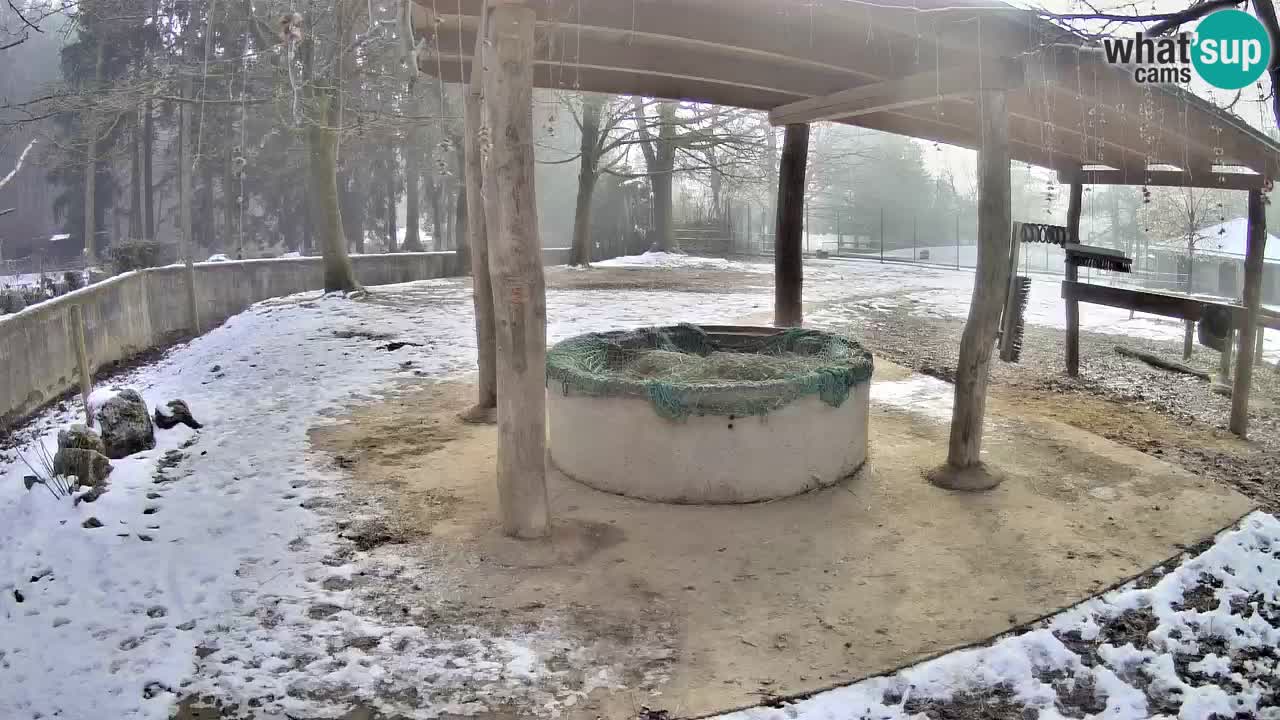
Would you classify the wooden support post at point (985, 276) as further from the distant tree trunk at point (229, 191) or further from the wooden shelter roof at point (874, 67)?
the distant tree trunk at point (229, 191)

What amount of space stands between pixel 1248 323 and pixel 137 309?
47.1 ft

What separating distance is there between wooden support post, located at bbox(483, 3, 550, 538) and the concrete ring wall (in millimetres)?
847

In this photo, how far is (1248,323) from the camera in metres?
8.23

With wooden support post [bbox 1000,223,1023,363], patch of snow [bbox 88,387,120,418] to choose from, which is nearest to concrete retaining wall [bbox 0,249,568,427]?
patch of snow [bbox 88,387,120,418]

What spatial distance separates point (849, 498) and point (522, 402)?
246 centimetres

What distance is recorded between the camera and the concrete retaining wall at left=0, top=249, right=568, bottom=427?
28.2 ft

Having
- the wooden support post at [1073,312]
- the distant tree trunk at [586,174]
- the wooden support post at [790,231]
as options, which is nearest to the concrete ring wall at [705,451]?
the wooden support post at [790,231]

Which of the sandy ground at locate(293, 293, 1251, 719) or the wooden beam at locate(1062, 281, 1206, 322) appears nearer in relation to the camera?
the sandy ground at locate(293, 293, 1251, 719)

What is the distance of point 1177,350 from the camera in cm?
1393

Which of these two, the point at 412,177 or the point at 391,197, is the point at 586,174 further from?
the point at 391,197

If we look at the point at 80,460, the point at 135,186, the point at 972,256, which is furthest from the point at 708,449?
the point at 972,256

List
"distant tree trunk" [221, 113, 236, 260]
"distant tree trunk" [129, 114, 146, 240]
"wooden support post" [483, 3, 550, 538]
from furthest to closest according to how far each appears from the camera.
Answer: "distant tree trunk" [129, 114, 146, 240] < "distant tree trunk" [221, 113, 236, 260] < "wooden support post" [483, 3, 550, 538]

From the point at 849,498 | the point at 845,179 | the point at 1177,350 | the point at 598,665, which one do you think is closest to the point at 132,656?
the point at 598,665

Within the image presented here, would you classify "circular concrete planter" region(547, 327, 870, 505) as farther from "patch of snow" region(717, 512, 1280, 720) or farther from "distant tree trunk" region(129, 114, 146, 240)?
"distant tree trunk" region(129, 114, 146, 240)
